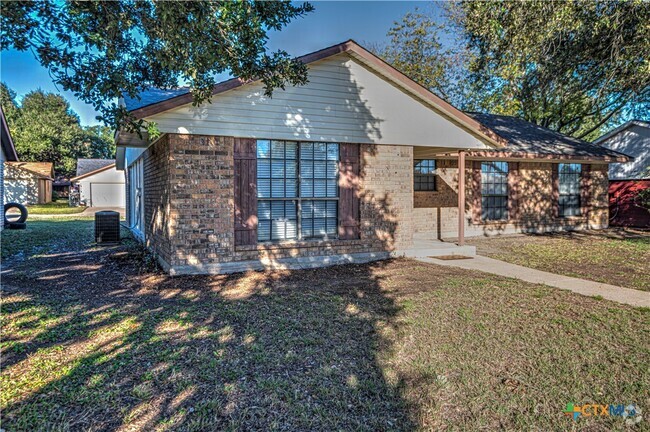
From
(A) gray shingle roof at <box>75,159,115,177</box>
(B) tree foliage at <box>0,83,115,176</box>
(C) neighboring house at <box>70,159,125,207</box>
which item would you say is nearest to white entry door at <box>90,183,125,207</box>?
(C) neighboring house at <box>70,159,125,207</box>

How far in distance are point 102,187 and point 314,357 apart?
38.2 m

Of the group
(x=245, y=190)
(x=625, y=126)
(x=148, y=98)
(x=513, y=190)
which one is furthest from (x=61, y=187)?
(x=625, y=126)

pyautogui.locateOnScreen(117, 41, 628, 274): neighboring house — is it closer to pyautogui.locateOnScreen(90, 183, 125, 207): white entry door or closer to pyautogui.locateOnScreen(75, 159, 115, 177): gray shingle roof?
pyautogui.locateOnScreen(90, 183, 125, 207): white entry door

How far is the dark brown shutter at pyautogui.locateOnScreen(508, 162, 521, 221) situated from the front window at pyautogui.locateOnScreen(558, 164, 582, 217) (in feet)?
7.23

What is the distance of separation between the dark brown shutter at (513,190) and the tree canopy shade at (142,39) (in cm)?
1083

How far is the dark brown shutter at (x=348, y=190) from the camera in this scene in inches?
336

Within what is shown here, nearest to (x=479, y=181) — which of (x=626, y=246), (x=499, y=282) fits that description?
(x=626, y=246)

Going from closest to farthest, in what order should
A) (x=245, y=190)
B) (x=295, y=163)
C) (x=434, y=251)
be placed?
1. (x=245, y=190)
2. (x=295, y=163)
3. (x=434, y=251)

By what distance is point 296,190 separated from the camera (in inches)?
319

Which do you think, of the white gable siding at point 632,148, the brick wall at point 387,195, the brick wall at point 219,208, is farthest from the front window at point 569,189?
the brick wall at point 387,195

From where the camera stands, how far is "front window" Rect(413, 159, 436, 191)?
12.8 meters

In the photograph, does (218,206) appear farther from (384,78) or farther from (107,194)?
(107,194)

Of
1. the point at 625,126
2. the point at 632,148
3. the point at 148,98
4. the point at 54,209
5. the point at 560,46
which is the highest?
the point at 560,46

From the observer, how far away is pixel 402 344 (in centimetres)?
417
